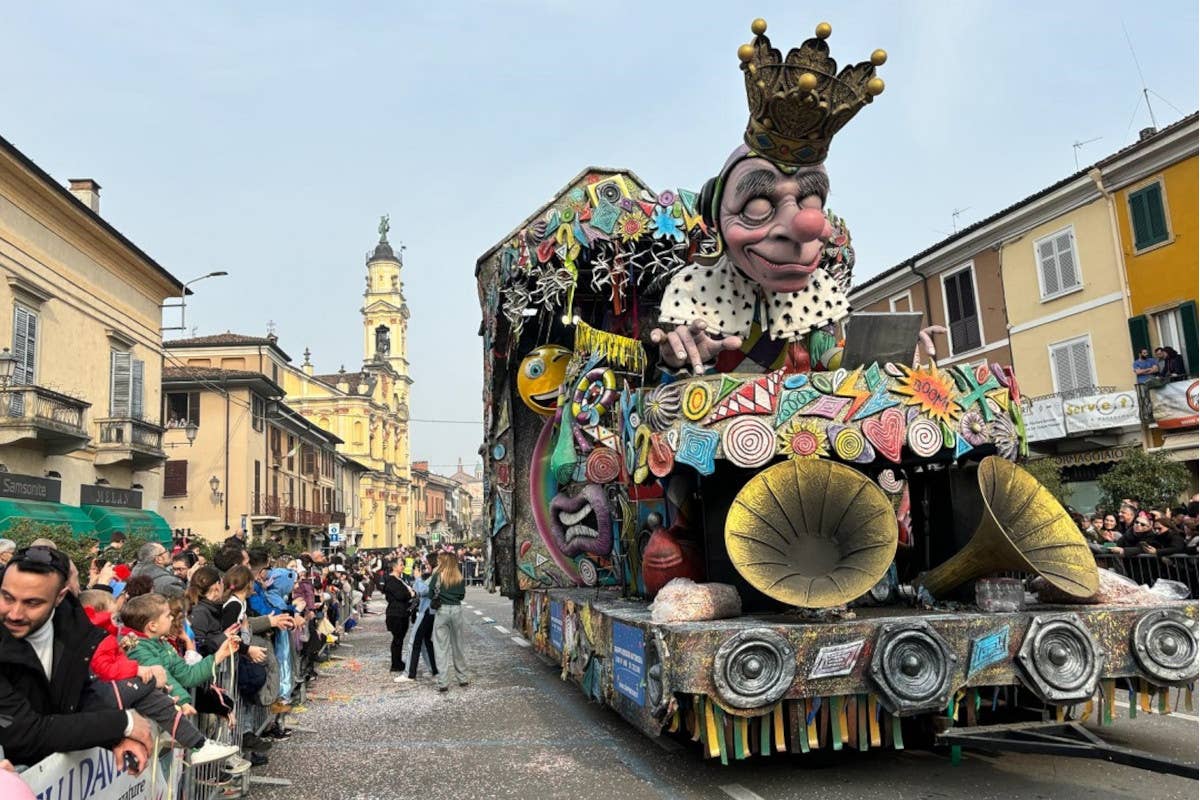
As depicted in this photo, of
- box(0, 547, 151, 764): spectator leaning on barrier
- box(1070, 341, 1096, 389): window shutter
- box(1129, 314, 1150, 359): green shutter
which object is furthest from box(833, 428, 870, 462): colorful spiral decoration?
box(1070, 341, 1096, 389): window shutter

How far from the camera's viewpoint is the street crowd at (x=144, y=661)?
298 centimetres

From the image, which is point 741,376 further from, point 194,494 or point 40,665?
point 194,494

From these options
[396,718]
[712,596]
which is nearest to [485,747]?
[396,718]

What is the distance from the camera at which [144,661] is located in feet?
15.3

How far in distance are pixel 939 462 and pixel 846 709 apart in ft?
8.37

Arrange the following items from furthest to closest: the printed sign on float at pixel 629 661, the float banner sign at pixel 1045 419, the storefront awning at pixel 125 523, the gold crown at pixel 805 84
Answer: the float banner sign at pixel 1045 419 < the storefront awning at pixel 125 523 < the gold crown at pixel 805 84 < the printed sign on float at pixel 629 661

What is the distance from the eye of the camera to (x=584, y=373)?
376 inches

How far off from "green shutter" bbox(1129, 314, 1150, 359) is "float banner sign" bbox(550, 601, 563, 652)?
53.0 feet

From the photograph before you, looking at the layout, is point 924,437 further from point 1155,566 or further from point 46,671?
point 1155,566

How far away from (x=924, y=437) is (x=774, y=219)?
1.98m

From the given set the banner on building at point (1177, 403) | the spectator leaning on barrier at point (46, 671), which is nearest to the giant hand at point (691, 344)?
the spectator leaning on barrier at point (46, 671)

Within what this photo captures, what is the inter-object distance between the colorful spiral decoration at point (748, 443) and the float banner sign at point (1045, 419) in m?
17.2

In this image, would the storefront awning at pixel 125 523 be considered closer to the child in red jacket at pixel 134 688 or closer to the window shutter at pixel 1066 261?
the child in red jacket at pixel 134 688

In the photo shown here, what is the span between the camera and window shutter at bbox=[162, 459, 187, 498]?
3691 centimetres
